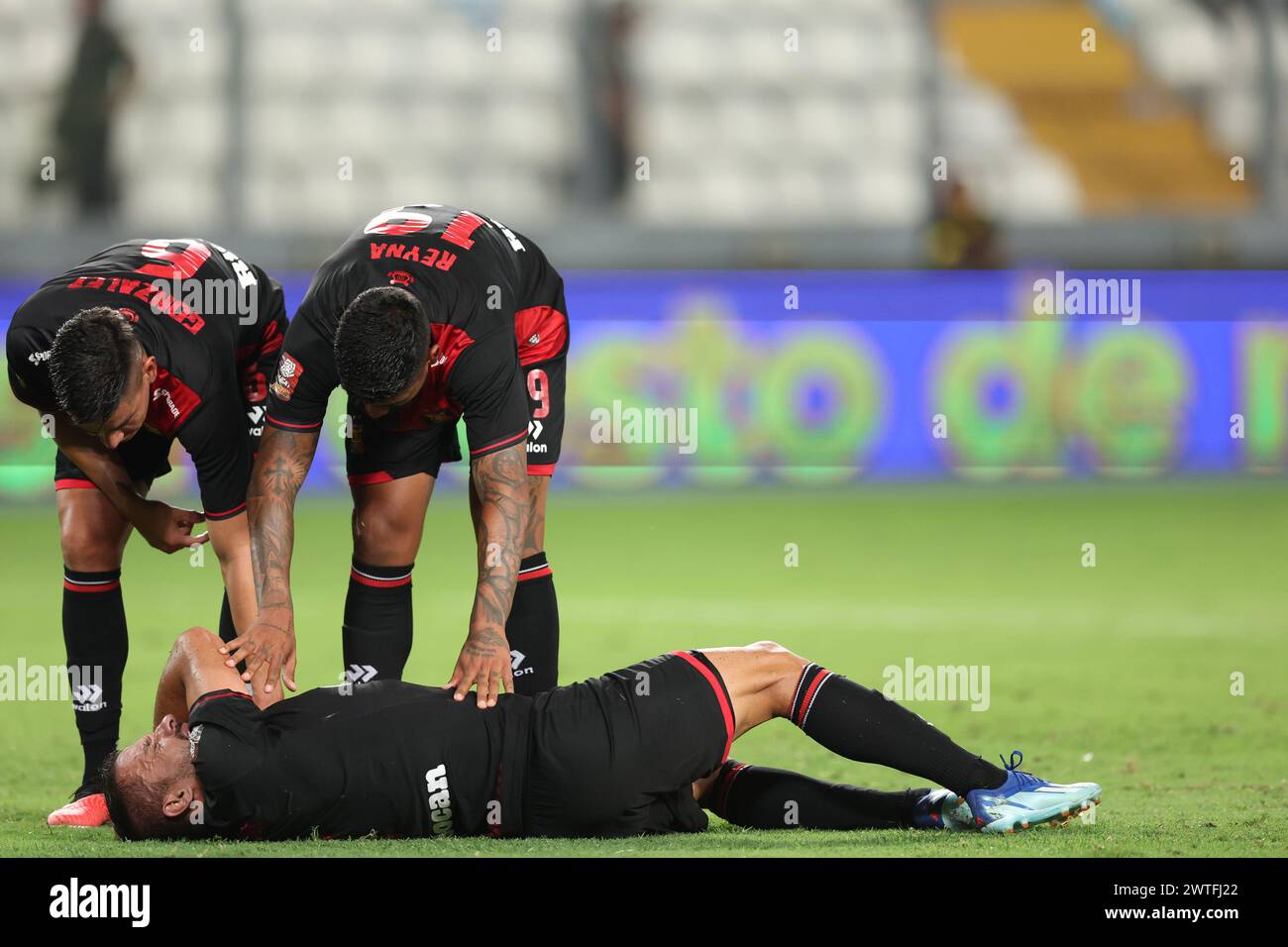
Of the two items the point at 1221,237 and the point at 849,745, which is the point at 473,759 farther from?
the point at 1221,237

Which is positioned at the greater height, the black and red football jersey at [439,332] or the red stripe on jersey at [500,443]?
the black and red football jersey at [439,332]

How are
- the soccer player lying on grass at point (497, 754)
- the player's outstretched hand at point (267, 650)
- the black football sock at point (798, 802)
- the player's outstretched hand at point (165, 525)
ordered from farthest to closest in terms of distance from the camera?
the player's outstretched hand at point (165, 525)
the black football sock at point (798, 802)
the player's outstretched hand at point (267, 650)
the soccer player lying on grass at point (497, 754)

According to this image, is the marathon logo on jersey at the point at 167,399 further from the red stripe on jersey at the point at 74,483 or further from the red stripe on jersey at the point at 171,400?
the red stripe on jersey at the point at 74,483

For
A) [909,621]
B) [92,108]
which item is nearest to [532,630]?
[909,621]

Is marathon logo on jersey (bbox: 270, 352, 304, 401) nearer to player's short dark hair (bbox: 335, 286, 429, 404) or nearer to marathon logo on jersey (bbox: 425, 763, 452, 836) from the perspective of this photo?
player's short dark hair (bbox: 335, 286, 429, 404)

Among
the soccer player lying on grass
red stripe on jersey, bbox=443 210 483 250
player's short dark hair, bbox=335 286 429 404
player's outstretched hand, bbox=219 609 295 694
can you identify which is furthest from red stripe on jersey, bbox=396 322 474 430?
the soccer player lying on grass

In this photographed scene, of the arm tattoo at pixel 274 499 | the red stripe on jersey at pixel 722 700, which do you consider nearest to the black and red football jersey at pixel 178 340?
the arm tattoo at pixel 274 499

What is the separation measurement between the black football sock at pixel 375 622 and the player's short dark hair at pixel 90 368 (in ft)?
3.77

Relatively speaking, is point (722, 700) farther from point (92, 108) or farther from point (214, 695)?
point (92, 108)

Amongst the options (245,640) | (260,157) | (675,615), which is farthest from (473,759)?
(260,157)

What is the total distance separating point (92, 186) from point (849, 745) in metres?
11.9

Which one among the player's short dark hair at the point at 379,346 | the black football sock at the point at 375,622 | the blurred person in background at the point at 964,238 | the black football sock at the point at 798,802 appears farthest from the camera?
the blurred person in background at the point at 964,238

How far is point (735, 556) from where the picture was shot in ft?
31.0

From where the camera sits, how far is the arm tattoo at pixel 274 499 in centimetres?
449
